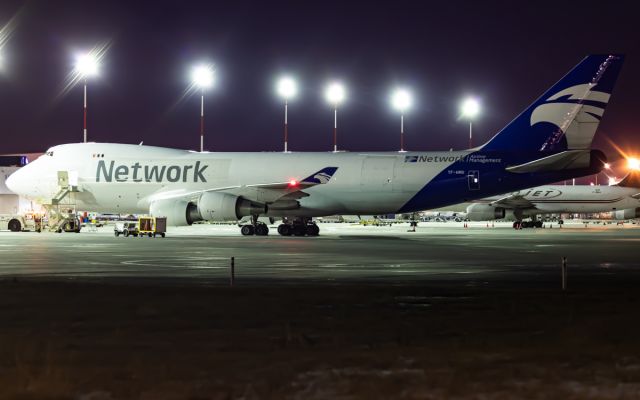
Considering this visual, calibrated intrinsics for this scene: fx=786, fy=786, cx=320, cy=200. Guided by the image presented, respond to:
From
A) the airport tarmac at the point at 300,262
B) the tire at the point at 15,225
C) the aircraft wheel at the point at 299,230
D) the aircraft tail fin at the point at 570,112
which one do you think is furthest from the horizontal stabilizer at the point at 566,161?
the tire at the point at 15,225

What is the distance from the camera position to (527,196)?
8094cm

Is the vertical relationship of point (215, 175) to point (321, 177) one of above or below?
above

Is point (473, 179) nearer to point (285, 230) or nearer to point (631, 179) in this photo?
point (285, 230)

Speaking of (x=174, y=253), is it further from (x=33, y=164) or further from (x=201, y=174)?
(x=33, y=164)

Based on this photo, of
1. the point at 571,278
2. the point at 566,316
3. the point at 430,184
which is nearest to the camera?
the point at 566,316

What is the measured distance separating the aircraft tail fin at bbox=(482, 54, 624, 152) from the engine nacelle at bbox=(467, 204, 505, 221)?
110ft

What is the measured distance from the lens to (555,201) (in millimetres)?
82062

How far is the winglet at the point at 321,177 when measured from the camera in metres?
48.0

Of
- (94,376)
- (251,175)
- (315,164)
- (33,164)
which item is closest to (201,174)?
(251,175)

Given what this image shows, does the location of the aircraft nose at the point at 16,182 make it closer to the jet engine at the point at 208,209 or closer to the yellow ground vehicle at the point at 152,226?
the yellow ground vehicle at the point at 152,226

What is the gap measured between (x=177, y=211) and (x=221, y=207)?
2705mm

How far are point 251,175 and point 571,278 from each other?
30.6 m

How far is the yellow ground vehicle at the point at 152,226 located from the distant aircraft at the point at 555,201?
133 feet

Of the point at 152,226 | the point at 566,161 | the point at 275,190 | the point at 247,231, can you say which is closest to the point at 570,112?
the point at 566,161
